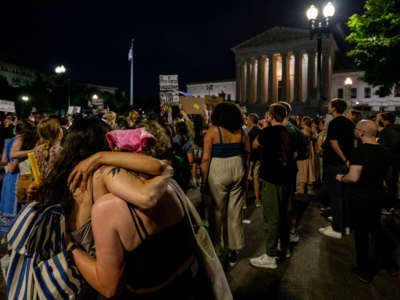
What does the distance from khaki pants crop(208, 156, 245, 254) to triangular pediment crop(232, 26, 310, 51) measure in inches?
2192

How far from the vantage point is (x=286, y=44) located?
178ft

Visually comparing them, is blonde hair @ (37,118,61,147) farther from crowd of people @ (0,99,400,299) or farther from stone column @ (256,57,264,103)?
stone column @ (256,57,264,103)

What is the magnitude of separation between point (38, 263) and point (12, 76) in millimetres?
96715

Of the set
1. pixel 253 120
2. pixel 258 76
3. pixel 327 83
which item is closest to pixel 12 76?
pixel 258 76

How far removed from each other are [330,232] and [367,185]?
1.81 metres

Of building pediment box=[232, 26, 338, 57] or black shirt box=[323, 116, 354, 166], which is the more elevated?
building pediment box=[232, 26, 338, 57]

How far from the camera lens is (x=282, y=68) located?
56188 millimetres

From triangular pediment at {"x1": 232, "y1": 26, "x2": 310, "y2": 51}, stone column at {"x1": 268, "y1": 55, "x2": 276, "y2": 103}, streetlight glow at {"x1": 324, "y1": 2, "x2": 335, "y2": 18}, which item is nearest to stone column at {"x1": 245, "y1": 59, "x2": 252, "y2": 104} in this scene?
triangular pediment at {"x1": 232, "y1": 26, "x2": 310, "y2": 51}

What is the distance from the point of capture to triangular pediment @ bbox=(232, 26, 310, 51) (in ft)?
173

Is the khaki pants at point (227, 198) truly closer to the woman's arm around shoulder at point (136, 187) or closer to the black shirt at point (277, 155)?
the black shirt at point (277, 155)

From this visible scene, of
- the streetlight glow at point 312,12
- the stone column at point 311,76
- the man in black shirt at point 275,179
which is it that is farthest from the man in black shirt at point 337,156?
the stone column at point 311,76

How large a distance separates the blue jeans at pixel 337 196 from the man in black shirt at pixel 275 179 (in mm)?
1375

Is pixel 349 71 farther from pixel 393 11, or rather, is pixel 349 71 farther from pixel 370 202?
pixel 370 202

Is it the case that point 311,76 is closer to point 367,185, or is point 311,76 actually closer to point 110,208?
point 367,185
